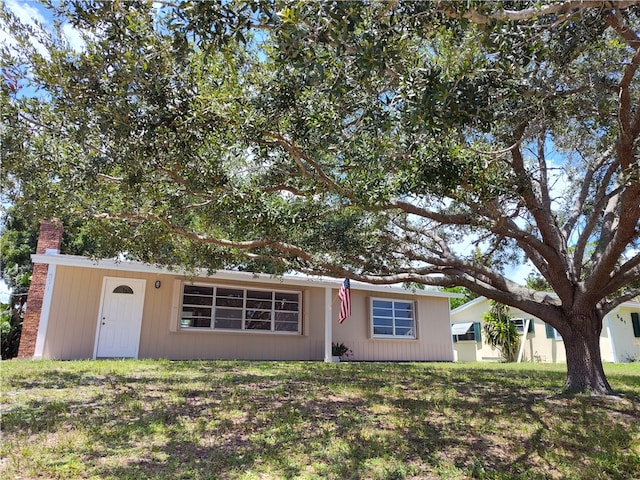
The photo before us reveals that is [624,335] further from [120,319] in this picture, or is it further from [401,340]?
[120,319]

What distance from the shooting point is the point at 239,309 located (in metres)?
14.0

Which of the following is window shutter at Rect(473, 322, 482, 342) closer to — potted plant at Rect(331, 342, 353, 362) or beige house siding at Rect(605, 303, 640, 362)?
beige house siding at Rect(605, 303, 640, 362)

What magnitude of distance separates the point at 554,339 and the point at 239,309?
13.7m

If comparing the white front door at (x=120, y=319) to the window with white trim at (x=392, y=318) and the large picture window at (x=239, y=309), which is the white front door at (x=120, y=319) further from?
the window with white trim at (x=392, y=318)

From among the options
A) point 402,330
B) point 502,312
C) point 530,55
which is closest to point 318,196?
point 530,55

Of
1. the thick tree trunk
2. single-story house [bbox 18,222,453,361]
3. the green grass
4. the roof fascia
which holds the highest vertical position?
the roof fascia

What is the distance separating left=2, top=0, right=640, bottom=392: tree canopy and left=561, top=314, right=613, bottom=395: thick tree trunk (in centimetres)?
3

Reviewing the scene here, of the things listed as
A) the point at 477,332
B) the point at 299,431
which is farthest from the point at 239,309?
the point at 477,332

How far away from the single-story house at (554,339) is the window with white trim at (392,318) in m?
5.81

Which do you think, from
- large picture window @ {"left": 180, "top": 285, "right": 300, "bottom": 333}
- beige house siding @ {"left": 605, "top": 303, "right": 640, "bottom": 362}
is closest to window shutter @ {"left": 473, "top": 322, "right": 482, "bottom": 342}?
beige house siding @ {"left": 605, "top": 303, "right": 640, "bottom": 362}

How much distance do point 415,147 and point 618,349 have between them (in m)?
18.6

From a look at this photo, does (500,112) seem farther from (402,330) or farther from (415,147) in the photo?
(402,330)

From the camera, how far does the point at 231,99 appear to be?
558cm

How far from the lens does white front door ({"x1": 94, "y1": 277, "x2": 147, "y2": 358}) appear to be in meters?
11.9
